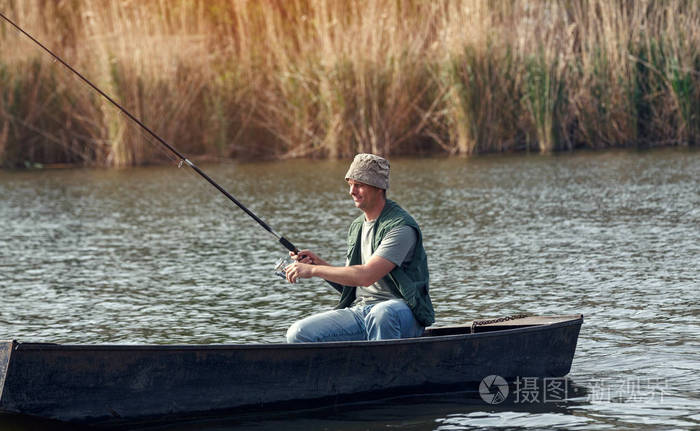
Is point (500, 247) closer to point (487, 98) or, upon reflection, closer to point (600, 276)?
point (600, 276)

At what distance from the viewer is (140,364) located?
621cm

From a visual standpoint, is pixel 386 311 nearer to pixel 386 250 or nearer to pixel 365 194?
pixel 386 250

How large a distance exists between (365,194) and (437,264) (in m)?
4.43

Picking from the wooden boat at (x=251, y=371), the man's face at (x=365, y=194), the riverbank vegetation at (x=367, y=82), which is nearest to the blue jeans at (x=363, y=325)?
the wooden boat at (x=251, y=371)

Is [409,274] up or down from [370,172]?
down

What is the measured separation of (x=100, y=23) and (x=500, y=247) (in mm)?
11935

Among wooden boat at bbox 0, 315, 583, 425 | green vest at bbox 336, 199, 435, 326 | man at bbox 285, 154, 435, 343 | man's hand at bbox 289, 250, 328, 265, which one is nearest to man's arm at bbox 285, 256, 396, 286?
man at bbox 285, 154, 435, 343

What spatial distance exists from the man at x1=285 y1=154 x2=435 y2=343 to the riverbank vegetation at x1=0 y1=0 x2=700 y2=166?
14.3 m

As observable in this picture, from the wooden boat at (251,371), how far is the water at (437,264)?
111mm

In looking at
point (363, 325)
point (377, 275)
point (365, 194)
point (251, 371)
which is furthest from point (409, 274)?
point (251, 371)

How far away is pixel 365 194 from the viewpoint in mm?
6875

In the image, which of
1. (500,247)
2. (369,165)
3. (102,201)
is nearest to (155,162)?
(102,201)

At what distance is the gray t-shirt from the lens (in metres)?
6.77

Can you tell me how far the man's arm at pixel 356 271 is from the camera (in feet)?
22.2
